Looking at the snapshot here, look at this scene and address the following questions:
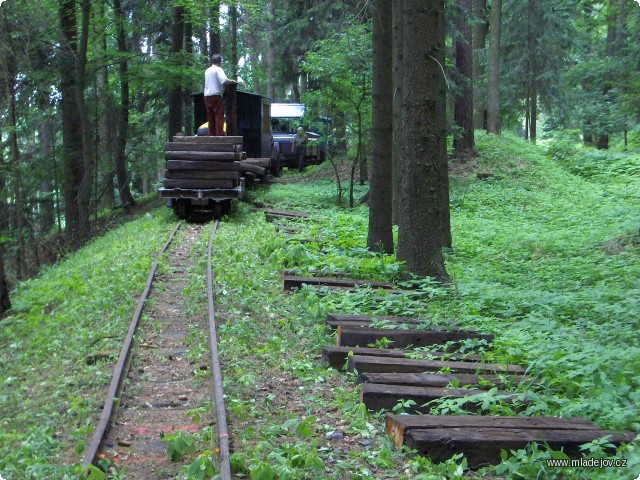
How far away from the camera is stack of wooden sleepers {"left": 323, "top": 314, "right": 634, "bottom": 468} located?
5039 mm

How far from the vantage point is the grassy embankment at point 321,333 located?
5.30 m

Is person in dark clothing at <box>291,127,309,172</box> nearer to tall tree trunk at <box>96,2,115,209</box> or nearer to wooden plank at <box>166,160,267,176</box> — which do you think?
tall tree trunk at <box>96,2,115,209</box>

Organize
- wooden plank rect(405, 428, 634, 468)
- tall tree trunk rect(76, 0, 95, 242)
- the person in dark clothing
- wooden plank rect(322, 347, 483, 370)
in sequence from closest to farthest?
wooden plank rect(405, 428, 634, 468) → wooden plank rect(322, 347, 483, 370) → tall tree trunk rect(76, 0, 95, 242) → the person in dark clothing

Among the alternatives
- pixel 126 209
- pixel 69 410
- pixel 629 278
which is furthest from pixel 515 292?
pixel 126 209

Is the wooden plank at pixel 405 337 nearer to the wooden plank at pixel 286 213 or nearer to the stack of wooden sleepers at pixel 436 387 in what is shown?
the stack of wooden sleepers at pixel 436 387

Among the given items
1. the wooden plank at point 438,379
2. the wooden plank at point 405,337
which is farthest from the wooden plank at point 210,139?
the wooden plank at point 438,379

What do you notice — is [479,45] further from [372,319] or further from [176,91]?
[372,319]

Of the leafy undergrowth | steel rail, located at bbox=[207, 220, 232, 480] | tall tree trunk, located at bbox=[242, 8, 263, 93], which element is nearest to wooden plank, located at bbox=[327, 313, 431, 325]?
steel rail, located at bbox=[207, 220, 232, 480]

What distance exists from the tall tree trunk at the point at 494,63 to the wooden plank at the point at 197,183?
13.7 meters

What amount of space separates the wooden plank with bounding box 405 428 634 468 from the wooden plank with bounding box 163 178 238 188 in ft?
43.2

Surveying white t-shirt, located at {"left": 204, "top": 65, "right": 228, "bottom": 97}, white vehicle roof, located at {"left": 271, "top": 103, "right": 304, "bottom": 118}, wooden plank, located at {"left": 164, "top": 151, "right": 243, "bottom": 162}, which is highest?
white vehicle roof, located at {"left": 271, "top": 103, "right": 304, "bottom": 118}

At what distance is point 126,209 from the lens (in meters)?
26.4

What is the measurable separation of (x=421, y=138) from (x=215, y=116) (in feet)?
34.0

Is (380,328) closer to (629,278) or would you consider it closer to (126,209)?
(629,278)
